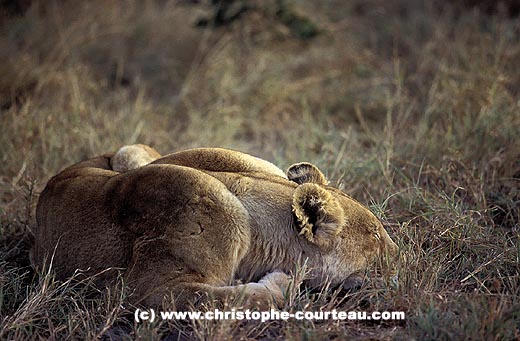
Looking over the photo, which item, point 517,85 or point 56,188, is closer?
point 56,188

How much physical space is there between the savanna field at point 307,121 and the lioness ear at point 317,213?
31cm

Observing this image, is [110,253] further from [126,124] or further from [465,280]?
[126,124]

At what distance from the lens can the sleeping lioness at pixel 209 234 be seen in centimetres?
336

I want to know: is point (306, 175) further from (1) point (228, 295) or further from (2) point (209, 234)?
(1) point (228, 295)

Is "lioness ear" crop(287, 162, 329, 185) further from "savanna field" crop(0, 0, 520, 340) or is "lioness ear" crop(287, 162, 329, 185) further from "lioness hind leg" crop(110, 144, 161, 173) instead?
"lioness hind leg" crop(110, 144, 161, 173)

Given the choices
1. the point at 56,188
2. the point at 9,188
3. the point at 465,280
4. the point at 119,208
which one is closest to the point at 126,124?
the point at 9,188

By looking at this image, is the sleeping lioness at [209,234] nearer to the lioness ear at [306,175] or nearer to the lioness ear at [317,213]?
the lioness ear at [317,213]

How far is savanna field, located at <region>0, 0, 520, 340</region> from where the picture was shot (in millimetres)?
3361

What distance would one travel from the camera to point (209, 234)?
3.39 metres

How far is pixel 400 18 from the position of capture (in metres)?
9.13

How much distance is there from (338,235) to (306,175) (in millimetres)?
529

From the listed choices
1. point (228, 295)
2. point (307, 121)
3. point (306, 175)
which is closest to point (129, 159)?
point (306, 175)

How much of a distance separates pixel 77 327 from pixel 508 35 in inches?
238

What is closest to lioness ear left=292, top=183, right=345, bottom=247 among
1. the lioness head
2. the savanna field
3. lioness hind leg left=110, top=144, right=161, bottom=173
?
the lioness head
